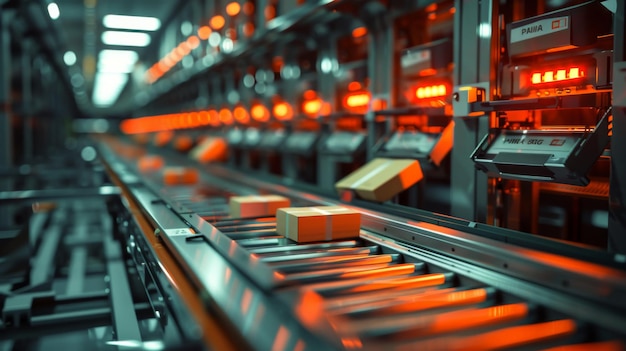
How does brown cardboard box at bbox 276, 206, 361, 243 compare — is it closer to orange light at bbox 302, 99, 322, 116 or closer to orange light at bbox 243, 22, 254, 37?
orange light at bbox 302, 99, 322, 116

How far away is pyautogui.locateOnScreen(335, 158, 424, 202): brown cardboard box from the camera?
10.7 feet

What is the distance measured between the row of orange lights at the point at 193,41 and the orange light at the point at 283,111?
0.99m

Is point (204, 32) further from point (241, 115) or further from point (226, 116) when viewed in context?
point (241, 115)

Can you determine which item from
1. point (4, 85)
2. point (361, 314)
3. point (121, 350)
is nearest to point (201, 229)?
point (361, 314)

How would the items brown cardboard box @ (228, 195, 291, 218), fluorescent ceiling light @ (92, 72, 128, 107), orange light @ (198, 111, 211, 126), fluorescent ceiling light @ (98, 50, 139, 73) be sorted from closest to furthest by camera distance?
brown cardboard box @ (228, 195, 291, 218) → orange light @ (198, 111, 211, 126) → fluorescent ceiling light @ (98, 50, 139, 73) → fluorescent ceiling light @ (92, 72, 128, 107)

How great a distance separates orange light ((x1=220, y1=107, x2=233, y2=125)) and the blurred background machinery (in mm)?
1664

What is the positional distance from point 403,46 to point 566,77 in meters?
1.89

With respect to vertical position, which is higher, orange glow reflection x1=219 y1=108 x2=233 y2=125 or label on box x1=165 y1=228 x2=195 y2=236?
orange glow reflection x1=219 y1=108 x2=233 y2=125

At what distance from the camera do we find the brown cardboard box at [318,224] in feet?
8.23

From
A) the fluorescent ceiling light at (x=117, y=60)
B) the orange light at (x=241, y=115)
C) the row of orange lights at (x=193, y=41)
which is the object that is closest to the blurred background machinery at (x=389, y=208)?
the row of orange lights at (x=193, y=41)

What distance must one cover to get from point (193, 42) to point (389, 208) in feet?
27.7

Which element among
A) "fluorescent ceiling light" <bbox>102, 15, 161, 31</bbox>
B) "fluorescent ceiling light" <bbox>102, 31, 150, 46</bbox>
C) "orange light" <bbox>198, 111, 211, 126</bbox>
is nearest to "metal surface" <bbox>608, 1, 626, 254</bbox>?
"orange light" <bbox>198, 111, 211, 126</bbox>

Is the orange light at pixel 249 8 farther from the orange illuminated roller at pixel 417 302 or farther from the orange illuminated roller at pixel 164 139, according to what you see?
the orange illuminated roller at pixel 164 139

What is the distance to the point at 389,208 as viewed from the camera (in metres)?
3.20
